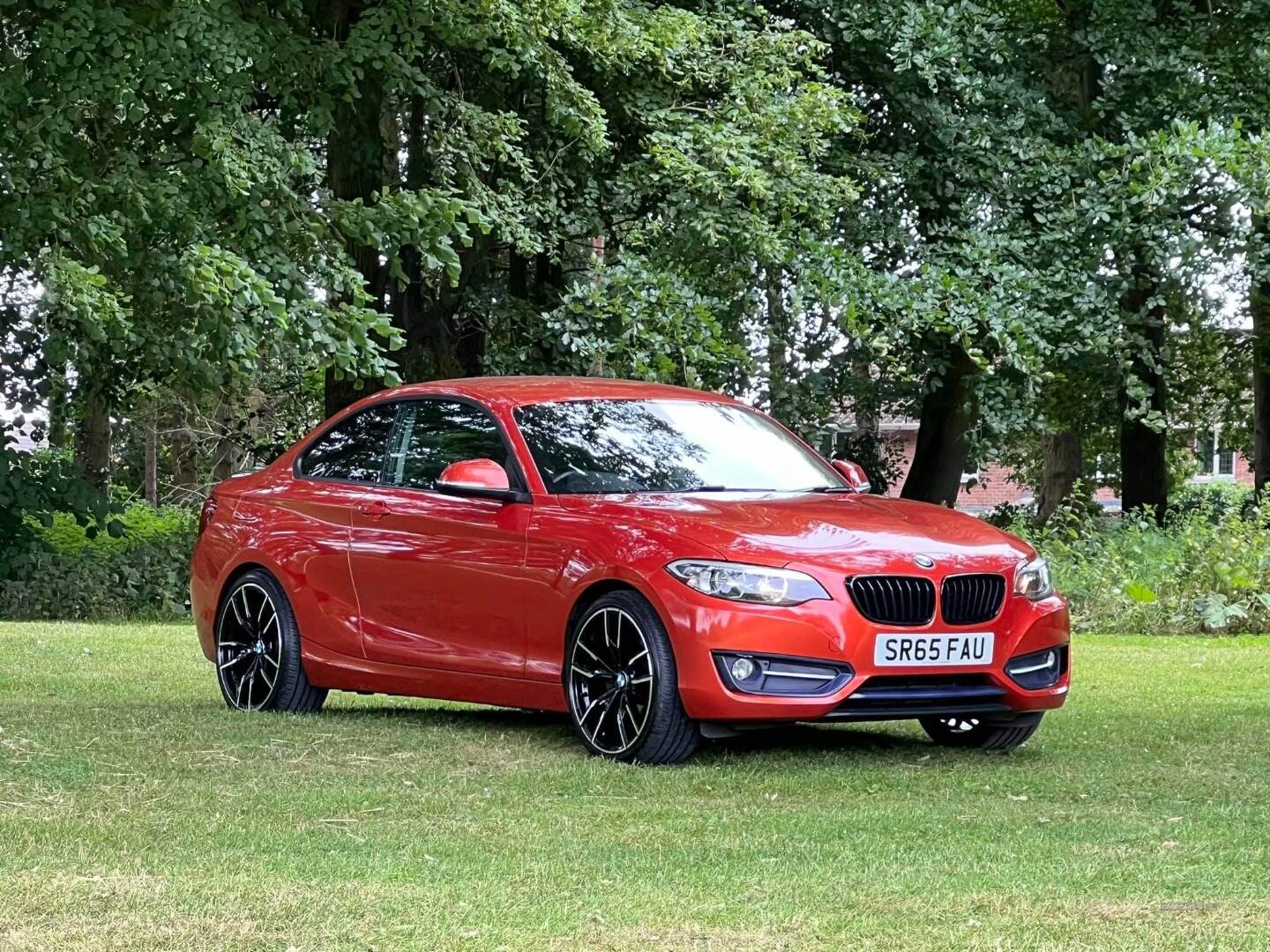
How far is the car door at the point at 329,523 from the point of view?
10.1m

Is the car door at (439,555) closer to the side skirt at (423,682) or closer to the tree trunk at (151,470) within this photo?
the side skirt at (423,682)

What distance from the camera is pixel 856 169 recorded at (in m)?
21.5

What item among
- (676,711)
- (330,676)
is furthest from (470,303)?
(676,711)

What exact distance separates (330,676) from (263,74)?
922 cm

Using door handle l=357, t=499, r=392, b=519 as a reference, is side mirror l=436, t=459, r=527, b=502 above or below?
above

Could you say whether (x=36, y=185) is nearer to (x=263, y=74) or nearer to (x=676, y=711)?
(x=263, y=74)

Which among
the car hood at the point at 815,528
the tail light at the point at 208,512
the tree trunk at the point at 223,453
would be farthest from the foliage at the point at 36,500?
the tree trunk at the point at 223,453

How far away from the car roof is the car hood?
913 mm

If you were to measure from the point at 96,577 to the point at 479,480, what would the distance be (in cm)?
1336

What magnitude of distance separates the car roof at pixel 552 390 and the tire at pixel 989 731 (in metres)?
1.97

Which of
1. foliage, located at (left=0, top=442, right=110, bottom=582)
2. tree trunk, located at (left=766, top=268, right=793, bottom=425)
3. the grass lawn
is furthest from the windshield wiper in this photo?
foliage, located at (left=0, top=442, right=110, bottom=582)

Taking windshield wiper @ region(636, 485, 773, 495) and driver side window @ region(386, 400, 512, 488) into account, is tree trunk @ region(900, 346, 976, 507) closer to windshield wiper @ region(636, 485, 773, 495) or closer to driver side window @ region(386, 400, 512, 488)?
driver side window @ region(386, 400, 512, 488)

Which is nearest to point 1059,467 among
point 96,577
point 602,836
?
point 96,577

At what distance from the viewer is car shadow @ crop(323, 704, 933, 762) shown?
9141 mm
